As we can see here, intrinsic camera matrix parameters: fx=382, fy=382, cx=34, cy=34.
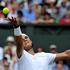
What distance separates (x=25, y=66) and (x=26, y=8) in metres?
7.00

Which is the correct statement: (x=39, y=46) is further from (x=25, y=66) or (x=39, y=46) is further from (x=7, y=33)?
(x=25, y=66)

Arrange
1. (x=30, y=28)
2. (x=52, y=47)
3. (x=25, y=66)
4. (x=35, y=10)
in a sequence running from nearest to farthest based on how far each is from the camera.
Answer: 1. (x=25, y=66)
2. (x=52, y=47)
3. (x=30, y=28)
4. (x=35, y=10)

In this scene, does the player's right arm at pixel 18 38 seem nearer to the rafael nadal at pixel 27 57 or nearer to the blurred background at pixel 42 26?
the rafael nadal at pixel 27 57

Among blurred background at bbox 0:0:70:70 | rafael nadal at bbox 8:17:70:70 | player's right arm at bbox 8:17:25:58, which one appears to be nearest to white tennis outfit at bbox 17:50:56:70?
rafael nadal at bbox 8:17:70:70

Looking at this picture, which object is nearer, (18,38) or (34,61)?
(18,38)

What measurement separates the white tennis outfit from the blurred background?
4.85 m

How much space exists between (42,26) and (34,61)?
19.9 ft

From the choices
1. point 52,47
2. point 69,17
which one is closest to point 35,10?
point 69,17

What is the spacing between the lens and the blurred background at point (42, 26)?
1139cm

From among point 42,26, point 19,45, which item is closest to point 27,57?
point 19,45

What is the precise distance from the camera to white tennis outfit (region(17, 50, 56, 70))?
5.55 metres

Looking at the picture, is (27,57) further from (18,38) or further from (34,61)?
(18,38)

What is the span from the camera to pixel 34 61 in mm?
5691

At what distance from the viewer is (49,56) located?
584 centimetres
